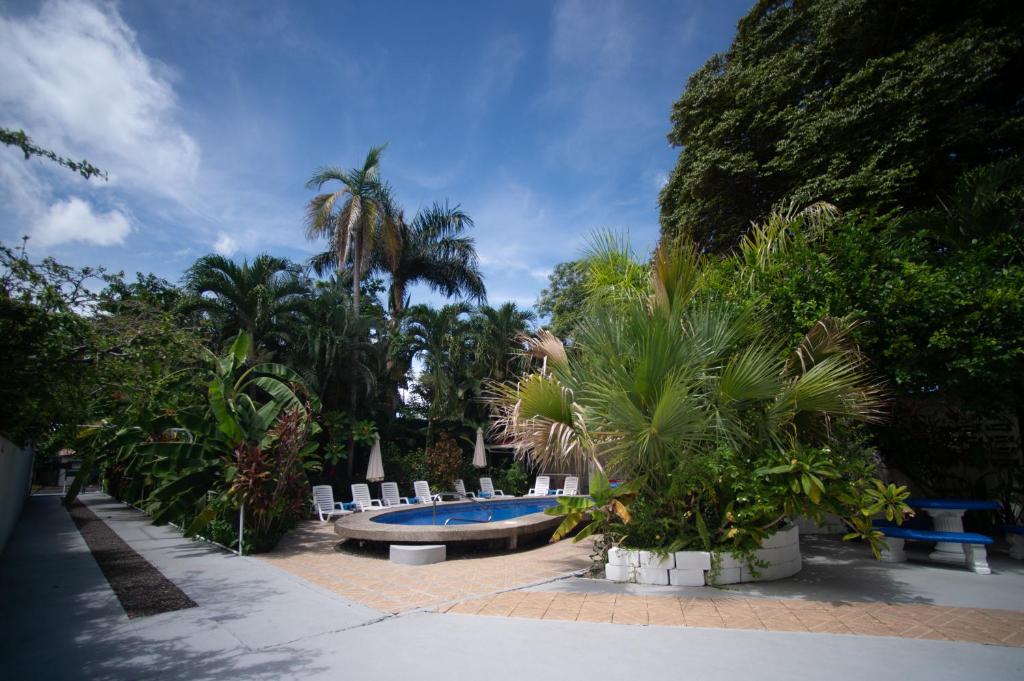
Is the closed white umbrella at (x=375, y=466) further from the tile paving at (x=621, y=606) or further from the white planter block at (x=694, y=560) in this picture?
the white planter block at (x=694, y=560)

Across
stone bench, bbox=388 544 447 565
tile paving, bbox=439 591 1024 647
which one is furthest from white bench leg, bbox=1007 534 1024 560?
stone bench, bbox=388 544 447 565

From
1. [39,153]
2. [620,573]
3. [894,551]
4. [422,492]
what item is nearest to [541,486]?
[422,492]

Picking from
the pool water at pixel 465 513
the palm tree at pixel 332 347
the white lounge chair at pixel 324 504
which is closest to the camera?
the pool water at pixel 465 513

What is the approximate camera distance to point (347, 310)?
18.2 meters

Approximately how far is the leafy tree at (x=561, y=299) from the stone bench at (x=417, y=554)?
51.9 feet

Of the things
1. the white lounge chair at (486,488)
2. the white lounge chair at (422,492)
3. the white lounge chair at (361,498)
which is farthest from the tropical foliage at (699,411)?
the white lounge chair at (486,488)

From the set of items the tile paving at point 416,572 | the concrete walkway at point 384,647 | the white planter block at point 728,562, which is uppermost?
the white planter block at point 728,562

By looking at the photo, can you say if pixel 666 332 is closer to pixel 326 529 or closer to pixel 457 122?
pixel 457 122

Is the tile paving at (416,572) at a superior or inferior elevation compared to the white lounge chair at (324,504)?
inferior

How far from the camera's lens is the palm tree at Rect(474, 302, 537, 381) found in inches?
856

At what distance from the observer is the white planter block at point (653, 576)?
23.9ft

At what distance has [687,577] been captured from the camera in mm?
7195

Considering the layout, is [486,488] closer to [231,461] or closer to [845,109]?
[231,461]

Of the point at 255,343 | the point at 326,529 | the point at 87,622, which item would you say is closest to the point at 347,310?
the point at 255,343
